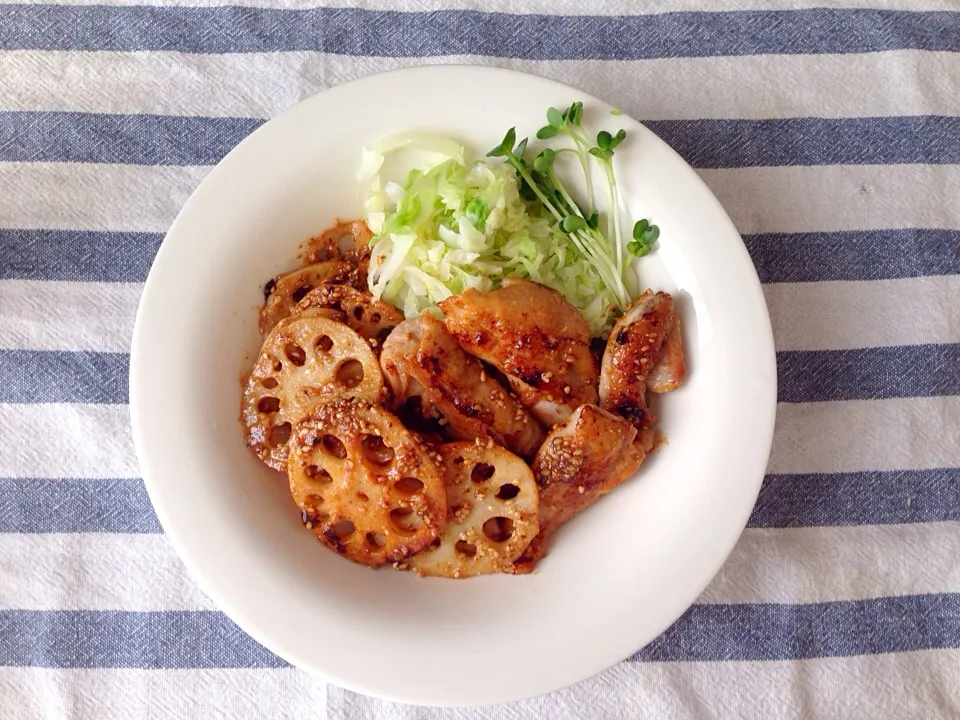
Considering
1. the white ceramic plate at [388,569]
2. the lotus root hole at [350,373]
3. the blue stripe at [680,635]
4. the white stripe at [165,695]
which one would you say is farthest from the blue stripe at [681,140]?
the white stripe at [165,695]

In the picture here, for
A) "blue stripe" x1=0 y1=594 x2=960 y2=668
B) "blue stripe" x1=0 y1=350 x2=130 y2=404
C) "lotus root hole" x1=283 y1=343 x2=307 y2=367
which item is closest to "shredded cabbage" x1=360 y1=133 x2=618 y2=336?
"lotus root hole" x1=283 y1=343 x2=307 y2=367

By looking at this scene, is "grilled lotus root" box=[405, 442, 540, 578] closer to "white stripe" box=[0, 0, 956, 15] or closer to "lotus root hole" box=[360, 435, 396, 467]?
"lotus root hole" box=[360, 435, 396, 467]

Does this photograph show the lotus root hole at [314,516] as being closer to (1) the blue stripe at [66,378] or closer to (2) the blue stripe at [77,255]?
(1) the blue stripe at [66,378]

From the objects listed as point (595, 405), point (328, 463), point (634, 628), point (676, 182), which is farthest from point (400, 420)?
point (676, 182)

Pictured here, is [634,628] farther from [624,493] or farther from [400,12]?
[400,12]

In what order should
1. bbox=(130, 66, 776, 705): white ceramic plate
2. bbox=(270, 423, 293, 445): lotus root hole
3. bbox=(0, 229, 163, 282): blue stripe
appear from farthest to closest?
1. bbox=(0, 229, 163, 282): blue stripe
2. bbox=(270, 423, 293, 445): lotus root hole
3. bbox=(130, 66, 776, 705): white ceramic plate

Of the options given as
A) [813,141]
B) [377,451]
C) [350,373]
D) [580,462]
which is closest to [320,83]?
[350,373]

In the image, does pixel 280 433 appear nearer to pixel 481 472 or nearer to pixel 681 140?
pixel 481 472
